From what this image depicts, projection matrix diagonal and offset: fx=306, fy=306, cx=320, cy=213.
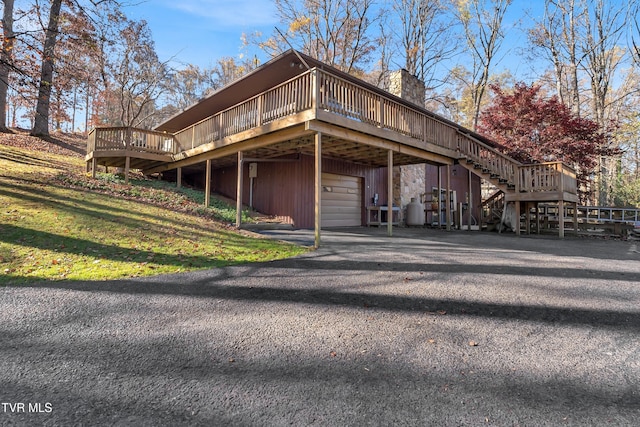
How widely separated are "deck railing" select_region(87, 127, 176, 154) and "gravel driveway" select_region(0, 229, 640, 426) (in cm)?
1086

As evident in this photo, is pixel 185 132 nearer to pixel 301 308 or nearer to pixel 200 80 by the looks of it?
pixel 301 308

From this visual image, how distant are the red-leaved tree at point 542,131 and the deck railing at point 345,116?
3077 millimetres

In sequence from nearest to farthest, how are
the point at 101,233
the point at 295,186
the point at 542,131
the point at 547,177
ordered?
the point at 101,233 → the point at 547,177 → the point at 295,186 → the point at 542,131

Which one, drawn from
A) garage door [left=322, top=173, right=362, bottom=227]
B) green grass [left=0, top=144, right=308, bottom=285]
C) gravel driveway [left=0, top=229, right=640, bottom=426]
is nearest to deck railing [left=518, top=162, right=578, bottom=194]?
garage door [left=322, top=173, right=362, bottom=227]

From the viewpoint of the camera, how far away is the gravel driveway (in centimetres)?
167

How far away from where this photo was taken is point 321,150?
902cm

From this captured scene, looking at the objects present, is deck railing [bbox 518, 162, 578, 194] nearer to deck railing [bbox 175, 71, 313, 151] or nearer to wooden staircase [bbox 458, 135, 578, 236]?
wooden staircase [bbox 458, 135, 578, 236]

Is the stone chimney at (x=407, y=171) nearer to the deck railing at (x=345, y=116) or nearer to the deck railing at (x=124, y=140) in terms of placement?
the deck railing at (x=345, y=116)

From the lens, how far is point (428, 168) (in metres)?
16.0

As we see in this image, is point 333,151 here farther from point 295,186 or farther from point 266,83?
point 266,83

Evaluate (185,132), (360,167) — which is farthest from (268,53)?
(360,167)

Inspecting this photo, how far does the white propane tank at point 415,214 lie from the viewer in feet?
45.6

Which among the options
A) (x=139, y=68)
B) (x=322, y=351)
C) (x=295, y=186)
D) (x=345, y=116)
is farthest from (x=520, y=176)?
(x=139, y=68)

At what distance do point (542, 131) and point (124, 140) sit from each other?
18.0m
